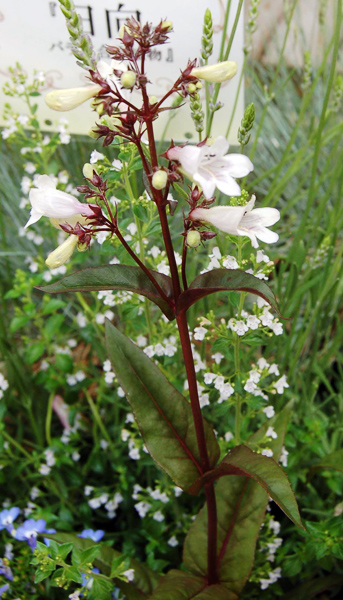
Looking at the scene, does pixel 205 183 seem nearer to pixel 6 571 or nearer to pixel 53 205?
pixel 53 205

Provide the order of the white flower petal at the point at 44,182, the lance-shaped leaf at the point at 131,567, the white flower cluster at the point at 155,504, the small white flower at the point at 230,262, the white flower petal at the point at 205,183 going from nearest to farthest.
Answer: the white flower petal at the point at 205,183 < the white flower petal at the point at 44,182 < the small white flower at the point at 230,262 < the lance-shaped leaf at the point at 131,567 < the white flower cluster at the point at 155,504

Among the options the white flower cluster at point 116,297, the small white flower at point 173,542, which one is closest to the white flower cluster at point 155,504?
Result: the small white flower at point 173,542

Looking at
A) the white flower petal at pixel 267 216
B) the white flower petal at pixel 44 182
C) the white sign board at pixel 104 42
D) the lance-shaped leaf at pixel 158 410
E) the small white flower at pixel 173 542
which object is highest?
the white sign board at pixel 104 42

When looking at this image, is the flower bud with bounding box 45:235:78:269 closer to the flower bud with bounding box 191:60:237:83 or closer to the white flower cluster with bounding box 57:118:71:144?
the flower bud with bounding box 191:60:237:83

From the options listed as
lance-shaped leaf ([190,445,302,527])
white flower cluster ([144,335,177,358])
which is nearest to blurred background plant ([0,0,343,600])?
white flower cluster ([144,335,177,358])

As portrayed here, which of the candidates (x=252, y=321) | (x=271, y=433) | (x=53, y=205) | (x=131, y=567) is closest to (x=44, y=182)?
(x=53, y=205)

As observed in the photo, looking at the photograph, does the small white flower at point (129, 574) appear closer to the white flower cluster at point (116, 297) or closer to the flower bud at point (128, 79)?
the white flower cluster at point (116, 297)

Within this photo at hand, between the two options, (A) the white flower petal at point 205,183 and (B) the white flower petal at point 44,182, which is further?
(B) the white flower petal at point 44,182
